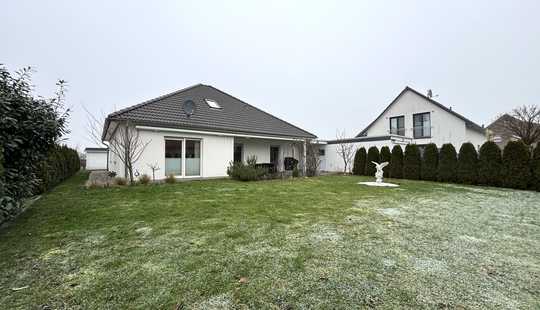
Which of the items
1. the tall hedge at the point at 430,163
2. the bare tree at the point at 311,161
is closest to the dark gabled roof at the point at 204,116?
the bare tree at the point at 311,161

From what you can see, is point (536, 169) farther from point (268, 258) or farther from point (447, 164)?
point (268, 258)

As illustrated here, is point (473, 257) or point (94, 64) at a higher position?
point (94, 64)

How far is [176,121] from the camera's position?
10.7 meters

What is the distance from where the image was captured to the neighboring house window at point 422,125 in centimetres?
1897

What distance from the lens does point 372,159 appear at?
14.9m

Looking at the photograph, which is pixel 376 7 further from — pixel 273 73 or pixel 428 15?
pixel 273 73

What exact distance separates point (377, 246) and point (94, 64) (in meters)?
17.9

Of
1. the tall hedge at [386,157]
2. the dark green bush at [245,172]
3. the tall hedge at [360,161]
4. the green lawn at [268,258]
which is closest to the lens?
the green lawn at [268,258]

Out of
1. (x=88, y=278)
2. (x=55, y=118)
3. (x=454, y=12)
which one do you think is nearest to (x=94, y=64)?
(x=55, y=118)

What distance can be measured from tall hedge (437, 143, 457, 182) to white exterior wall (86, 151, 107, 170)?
31.6 metres

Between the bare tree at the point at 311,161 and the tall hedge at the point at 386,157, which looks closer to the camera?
the tall hedge at the point at 386,157

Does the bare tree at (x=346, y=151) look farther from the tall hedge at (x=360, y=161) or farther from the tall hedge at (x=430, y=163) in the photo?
the tall hedge at (x=430, y=163)

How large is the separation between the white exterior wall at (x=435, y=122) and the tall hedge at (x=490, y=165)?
7993 millimetres

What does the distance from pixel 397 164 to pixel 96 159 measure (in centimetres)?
3057
